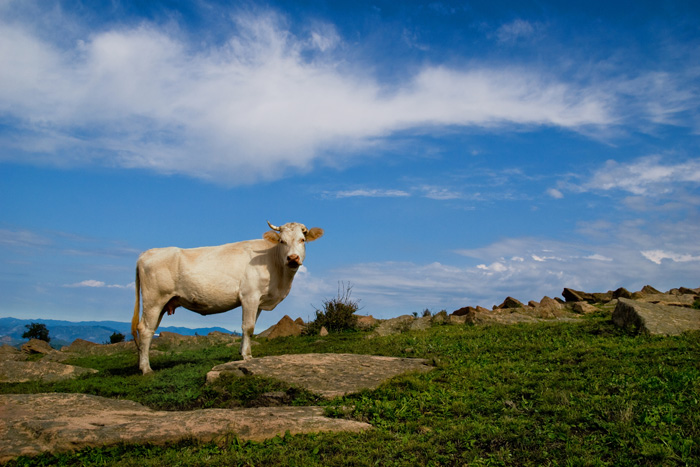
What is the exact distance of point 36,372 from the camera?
15391mm

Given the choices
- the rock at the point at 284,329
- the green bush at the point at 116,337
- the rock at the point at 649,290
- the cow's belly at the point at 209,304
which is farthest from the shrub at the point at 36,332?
the rock at the point at 649,290

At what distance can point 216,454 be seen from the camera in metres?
7.41

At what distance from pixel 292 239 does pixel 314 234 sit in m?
0.95

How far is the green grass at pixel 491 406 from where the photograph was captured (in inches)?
281

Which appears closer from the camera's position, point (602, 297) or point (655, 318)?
point (655, 318)

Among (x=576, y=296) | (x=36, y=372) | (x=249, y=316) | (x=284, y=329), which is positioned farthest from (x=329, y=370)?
(x=576, y=296)

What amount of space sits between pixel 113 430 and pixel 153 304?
6328 millimetres

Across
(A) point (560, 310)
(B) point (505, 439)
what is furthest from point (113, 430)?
(A) point (560, 310)

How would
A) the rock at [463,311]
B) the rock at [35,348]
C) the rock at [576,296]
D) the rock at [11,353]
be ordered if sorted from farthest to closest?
the rock at [576,296], the rock at [35,348], the rock at [463,311], the rock at [11,353]

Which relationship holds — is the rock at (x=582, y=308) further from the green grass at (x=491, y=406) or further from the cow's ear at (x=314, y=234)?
the cow's ear at (x=314, y=234)

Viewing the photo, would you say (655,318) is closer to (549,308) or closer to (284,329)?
(549,308)

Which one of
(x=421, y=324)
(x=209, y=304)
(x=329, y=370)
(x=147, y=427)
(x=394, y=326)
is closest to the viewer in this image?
(x=147, y=427)

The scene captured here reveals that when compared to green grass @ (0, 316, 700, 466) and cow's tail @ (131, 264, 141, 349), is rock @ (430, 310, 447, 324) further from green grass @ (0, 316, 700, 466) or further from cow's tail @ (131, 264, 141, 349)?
cow's tail @ (131, 264, 141, 349)

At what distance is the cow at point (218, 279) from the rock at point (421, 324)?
272 inches
